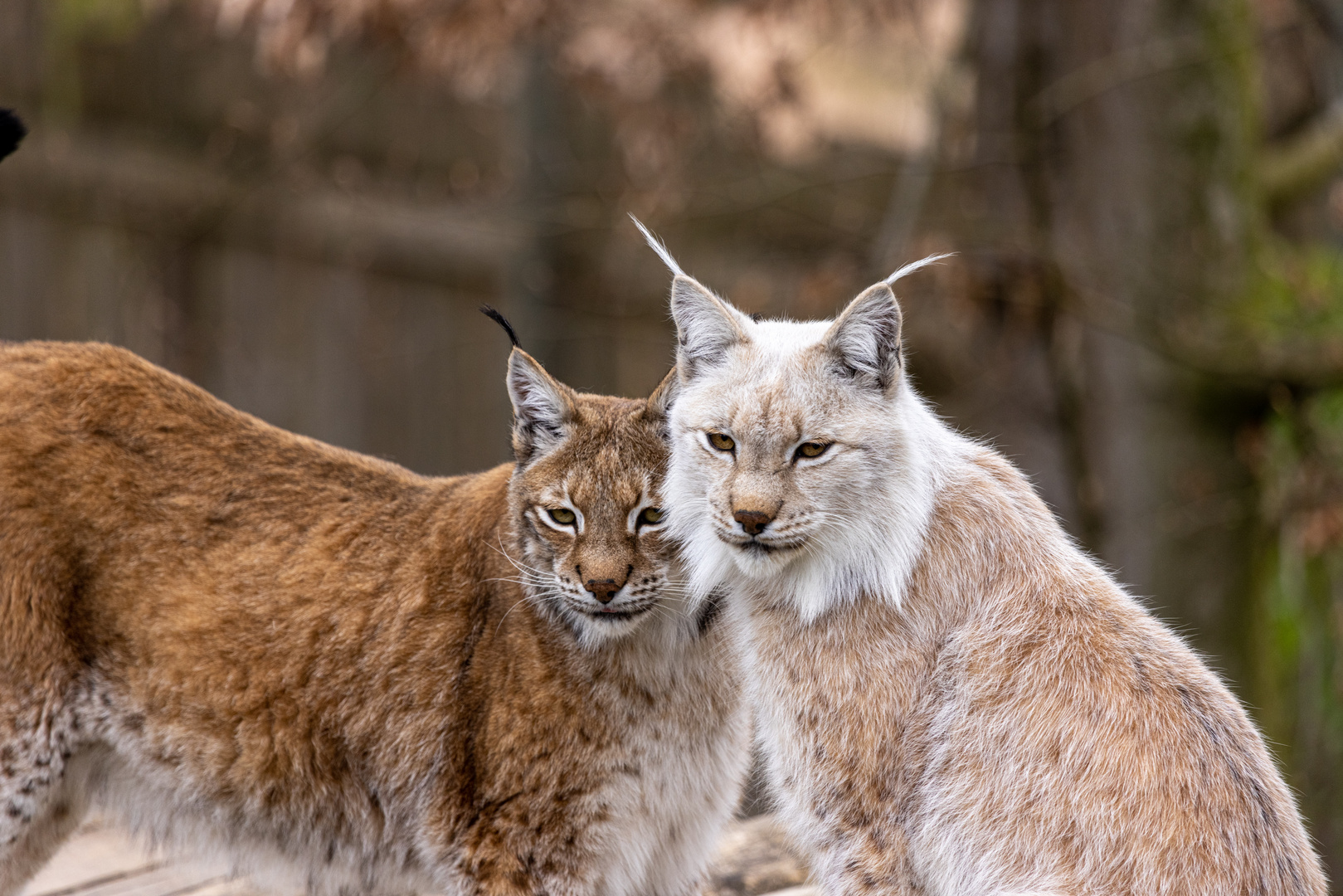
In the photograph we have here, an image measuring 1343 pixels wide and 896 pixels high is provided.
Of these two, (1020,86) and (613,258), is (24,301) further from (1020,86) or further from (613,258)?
(1020,86)

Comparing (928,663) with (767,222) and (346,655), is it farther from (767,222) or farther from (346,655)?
(767,222)

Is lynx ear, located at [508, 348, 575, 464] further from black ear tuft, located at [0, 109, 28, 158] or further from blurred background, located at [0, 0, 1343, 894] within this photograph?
blurred background, located at [0, 0, 1343, 894]

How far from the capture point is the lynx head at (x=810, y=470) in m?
3.45

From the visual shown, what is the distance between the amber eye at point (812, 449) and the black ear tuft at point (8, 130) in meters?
2.53

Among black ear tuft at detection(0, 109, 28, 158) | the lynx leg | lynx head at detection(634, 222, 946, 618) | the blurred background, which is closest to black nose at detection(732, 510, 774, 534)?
lynx head at detection(634, 222, 946, 618)

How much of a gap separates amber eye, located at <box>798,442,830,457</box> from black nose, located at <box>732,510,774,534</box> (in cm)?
23

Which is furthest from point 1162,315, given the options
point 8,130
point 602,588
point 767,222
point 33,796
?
point 33,796

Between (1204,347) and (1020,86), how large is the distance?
5.75ft

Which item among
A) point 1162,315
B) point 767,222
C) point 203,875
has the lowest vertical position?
point 203,875

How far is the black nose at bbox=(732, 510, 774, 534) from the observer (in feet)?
11.0

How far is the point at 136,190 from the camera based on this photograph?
27.0 ft

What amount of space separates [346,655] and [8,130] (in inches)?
72.9

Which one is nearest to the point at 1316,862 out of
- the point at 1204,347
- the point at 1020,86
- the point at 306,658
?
the point at 306,658

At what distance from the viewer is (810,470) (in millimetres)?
3482
